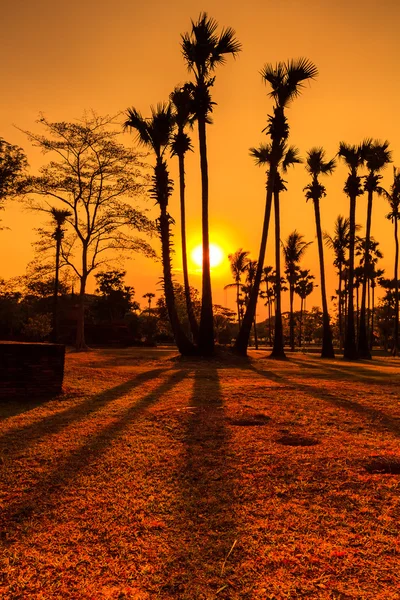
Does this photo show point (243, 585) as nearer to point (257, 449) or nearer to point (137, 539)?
point (137, 539)

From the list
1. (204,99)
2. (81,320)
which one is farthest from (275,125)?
(81,320)

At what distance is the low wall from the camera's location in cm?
797

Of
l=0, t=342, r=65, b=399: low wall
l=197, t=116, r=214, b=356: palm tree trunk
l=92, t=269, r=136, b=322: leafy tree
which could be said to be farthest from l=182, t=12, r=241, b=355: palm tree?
l=92, t=269, r=136, b=322: leafy tree

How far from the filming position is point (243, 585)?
2461mm

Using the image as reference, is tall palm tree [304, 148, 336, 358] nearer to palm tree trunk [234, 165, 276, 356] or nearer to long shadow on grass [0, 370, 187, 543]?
palm tree trunk [234, 165, 276, 356]

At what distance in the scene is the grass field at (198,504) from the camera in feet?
8.23

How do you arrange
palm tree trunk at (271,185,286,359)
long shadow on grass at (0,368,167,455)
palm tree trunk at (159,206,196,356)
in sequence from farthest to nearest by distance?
palm tree trunk at (271,185,286,359) < palm tree trunk at (159,206,196,356) < long shadow on grass at (0,368,167,455)

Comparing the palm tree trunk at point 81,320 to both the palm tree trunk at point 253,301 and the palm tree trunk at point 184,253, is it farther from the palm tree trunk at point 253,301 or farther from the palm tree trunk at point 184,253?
the palm tree trunk at point 253,301

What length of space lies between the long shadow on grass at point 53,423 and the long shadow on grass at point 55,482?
0.77 meters

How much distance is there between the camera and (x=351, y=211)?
93.5 ft

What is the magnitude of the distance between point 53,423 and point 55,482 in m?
2.58

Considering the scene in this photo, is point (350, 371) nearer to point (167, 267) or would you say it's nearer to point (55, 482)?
point (167, 267)

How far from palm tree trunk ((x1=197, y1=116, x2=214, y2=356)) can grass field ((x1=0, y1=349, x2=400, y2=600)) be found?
1192cm

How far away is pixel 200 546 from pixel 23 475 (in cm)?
232
